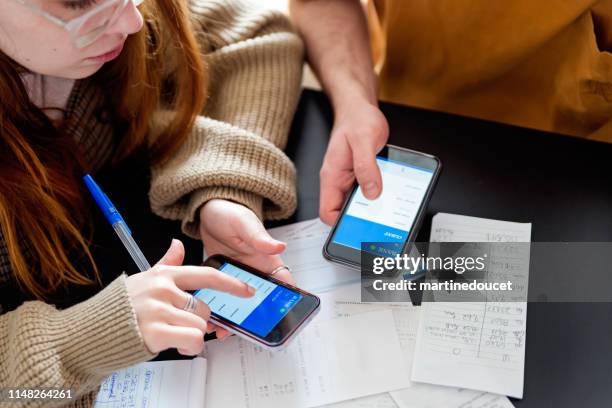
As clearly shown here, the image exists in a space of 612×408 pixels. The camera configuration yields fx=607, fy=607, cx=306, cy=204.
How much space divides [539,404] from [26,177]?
59 cm

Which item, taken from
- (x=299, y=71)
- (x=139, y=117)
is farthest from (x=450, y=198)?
(x=139, y=117)

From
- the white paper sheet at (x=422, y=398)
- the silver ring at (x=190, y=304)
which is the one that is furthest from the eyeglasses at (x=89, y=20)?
the white paper sheet at (x=422, y=398)

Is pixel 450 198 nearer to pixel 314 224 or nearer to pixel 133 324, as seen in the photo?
pixel 314 224

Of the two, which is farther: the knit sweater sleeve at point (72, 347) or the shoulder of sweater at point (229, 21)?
the shoulder of sweater at point (229, 21)

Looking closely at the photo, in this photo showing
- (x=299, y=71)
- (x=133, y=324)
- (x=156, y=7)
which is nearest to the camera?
(x=133, y=324)

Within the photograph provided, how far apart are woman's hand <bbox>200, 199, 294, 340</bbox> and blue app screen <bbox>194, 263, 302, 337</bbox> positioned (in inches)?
1.0

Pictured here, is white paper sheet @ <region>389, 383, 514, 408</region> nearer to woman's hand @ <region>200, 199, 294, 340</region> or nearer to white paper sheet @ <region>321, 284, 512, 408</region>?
white paper sheet @ <region>321, 284, 512, 408</region>

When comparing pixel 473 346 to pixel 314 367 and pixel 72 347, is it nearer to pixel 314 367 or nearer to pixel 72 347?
pixel 314 367

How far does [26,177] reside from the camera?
0.65 meters

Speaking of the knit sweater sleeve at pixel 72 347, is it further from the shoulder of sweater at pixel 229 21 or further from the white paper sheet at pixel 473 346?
the shoulder of sweater at pixel 229 21

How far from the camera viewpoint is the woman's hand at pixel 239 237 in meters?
0.68

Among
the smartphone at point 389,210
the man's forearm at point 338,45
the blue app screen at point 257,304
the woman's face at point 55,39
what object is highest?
the man's forearm at point 338,45

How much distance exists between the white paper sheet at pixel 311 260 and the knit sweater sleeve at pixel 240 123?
3cm

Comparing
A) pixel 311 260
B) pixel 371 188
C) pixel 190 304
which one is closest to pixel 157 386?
pixel 190 304
